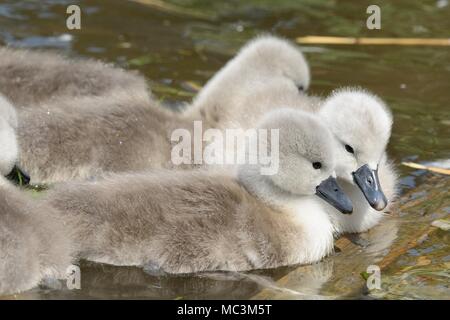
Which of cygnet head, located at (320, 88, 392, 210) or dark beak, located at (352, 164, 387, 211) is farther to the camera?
cygnet head, located at (320, 88, 392, 210)

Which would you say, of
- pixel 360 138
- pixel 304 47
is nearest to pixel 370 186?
pixel 360 138

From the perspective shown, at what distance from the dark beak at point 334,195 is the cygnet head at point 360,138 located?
0.62 feet

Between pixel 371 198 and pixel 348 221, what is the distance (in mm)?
253

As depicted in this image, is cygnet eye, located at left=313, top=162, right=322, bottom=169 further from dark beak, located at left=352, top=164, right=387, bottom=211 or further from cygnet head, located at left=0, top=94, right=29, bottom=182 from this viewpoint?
cygnet head, located at left=0, top=94, right=29, bottom=182

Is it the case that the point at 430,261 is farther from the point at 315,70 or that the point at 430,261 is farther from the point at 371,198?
the point at 315,70

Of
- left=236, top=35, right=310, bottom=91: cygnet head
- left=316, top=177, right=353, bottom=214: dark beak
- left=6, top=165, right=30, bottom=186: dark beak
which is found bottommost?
left=316, top=177, right=353, bottom=214: dark beak

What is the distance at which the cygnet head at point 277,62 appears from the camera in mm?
6379

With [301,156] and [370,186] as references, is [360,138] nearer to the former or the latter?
[370,186]

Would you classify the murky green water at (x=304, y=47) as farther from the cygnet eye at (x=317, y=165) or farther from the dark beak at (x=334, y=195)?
the cygnet eye at (x=317, y=165)

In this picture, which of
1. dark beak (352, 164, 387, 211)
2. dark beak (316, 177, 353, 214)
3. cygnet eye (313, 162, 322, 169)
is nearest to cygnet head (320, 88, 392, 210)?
dark beak (352, 164, 387, 211)

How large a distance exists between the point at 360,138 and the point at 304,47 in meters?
2.73

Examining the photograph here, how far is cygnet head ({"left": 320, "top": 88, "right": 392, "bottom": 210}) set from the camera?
16.9 feet

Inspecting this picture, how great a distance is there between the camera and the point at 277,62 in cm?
640

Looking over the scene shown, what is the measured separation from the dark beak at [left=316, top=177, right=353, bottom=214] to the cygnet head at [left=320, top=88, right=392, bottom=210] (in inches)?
7.4
